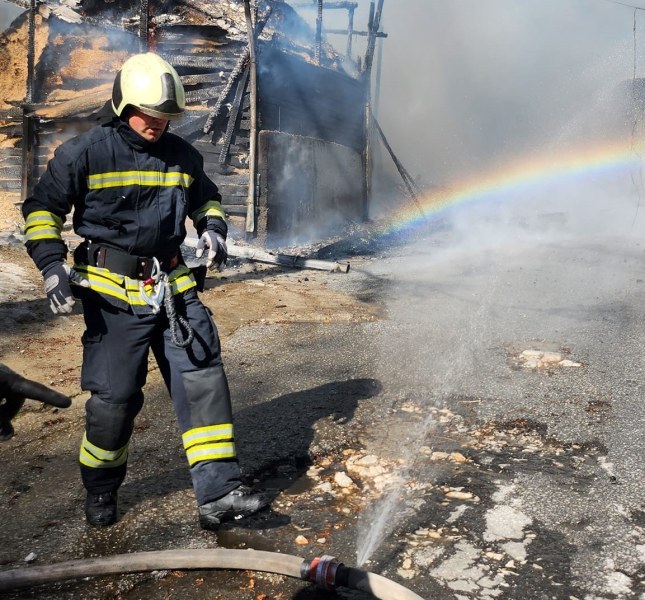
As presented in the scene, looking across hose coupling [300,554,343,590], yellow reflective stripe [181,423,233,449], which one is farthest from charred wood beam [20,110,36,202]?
hose coupling [300,554,343,590]

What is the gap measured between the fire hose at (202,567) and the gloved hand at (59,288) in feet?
3.49

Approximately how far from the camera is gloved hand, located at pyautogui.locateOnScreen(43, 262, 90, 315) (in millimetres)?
3066

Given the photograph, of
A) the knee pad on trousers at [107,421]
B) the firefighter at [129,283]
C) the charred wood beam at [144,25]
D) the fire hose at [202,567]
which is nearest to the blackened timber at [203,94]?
the charred wood beam at [144,25]

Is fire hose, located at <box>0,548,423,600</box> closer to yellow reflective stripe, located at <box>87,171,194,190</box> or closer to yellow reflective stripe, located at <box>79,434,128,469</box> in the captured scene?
yellow reflective stripe, located at <box>79,434,128,469</box>

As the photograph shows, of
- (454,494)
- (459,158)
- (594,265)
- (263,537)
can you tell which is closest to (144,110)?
(263,537)

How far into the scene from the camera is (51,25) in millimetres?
18031

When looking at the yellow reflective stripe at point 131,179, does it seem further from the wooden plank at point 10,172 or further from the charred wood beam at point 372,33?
the charred wood beam at point 372,33

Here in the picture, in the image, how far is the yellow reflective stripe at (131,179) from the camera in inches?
126

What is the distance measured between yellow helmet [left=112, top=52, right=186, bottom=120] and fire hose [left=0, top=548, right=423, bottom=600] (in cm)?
192

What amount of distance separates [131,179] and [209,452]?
1.32 meters

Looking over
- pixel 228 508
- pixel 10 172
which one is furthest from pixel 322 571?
pixel 10 172

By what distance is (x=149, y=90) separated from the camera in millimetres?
3154

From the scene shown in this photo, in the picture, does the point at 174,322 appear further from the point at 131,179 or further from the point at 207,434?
the point at 131,179

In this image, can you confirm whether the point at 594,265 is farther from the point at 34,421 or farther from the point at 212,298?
the point at 34,421
